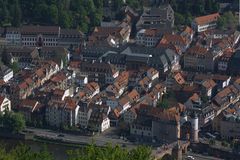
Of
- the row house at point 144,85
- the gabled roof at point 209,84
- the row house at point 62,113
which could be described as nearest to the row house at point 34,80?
the row house at point 62,113

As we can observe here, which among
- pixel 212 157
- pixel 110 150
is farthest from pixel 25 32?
pixel 110 150

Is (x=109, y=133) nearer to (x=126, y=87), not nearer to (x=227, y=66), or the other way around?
(x=126, y=87)

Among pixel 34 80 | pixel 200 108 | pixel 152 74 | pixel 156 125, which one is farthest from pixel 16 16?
pixel 156 125

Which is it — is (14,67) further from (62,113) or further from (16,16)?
(16,16)

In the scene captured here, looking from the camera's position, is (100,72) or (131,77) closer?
(131,77)

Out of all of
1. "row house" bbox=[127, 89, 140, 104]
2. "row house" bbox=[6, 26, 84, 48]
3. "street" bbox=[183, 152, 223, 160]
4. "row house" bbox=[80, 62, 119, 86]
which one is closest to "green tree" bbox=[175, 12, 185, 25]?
"row house" bbox=[6, 26, 84, 48]

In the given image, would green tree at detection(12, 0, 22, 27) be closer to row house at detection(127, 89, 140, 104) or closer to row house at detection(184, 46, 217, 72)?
row house at detection(184, 46, 217, 72)
